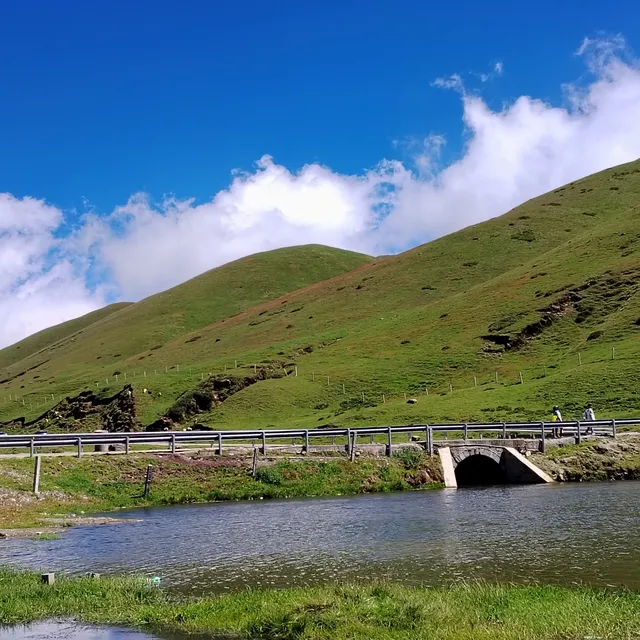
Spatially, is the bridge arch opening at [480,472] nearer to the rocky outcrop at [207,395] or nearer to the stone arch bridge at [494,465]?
the stone arch bridge at [494,465]

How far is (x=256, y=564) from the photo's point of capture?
68.9 feet

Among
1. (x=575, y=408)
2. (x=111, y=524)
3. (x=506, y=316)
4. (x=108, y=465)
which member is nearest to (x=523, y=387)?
(x=575, y=408)

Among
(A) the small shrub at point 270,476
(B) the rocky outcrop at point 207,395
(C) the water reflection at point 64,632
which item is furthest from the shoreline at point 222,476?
(B) the rocky outcrop at point 207,395

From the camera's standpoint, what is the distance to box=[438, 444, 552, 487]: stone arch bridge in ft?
148

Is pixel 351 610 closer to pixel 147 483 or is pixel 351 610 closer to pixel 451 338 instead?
pixel 147 483

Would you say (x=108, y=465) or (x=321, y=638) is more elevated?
(x=108, y=465)

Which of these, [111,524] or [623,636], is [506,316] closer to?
[111,524]

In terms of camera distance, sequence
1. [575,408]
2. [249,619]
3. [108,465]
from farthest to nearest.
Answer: [575,408] < [108,465] < [249,619]

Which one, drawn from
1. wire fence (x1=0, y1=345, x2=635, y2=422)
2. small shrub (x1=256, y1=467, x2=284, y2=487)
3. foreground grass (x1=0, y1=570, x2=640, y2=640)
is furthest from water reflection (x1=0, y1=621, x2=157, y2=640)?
wire fence (x1=0, y1=345, x2=635, y2=422)

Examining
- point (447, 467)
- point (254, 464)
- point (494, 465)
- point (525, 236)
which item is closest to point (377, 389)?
point (494, 465)

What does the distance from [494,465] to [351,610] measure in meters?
35.6

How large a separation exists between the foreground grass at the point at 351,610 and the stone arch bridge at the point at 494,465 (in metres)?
29.3

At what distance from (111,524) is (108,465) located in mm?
10518

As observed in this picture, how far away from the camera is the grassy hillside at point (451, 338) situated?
236ft
